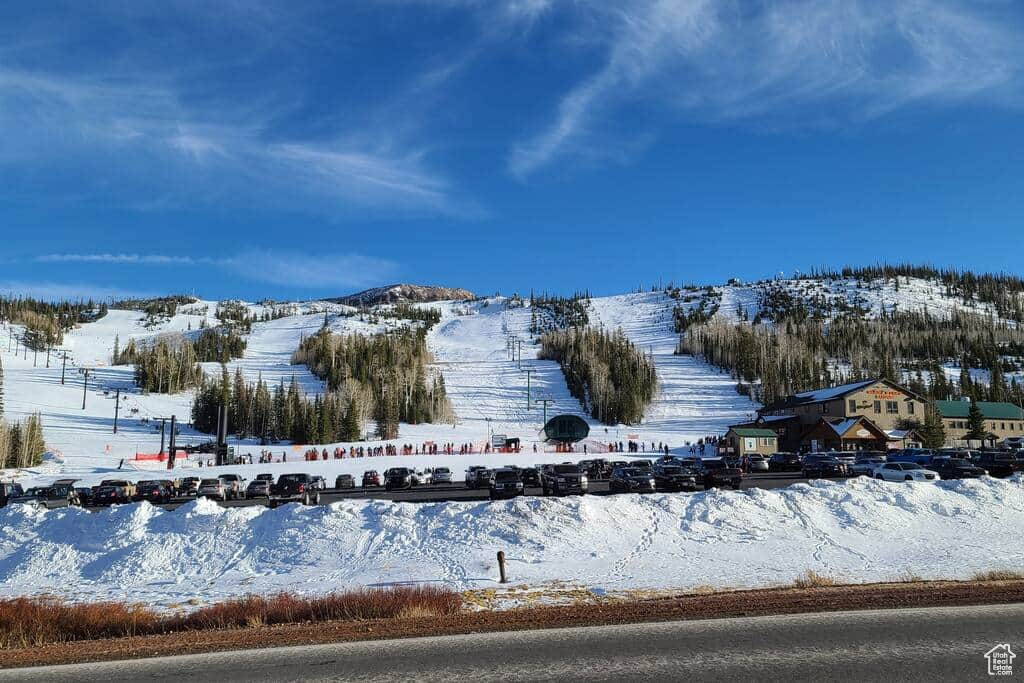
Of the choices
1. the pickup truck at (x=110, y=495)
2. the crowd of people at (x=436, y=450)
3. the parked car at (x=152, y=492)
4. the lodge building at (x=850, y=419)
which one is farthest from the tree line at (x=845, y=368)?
the pickup truck at (x=110, y=495)

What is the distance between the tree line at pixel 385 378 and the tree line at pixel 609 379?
2903cm

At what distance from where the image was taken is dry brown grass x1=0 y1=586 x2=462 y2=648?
14164 millimetres

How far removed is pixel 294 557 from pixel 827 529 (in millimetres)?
17276

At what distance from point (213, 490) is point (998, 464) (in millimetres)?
50406

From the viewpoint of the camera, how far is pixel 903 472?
40.2 m

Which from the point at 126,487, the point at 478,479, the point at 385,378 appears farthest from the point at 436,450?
the point at 385,378

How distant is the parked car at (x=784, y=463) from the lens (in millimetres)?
58228

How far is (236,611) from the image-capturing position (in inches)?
588

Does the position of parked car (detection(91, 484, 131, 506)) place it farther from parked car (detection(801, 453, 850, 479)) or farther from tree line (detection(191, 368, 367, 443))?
tree line (detection(191, 368, 367, 443))

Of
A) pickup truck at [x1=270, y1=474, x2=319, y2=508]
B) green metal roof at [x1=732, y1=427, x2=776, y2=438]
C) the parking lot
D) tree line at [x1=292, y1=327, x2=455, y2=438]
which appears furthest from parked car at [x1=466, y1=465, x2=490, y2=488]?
tree line at [x1=292, y1=327, x2=455, y2=438]

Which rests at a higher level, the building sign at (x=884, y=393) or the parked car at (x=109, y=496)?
the building sign at (x=884, y=393)

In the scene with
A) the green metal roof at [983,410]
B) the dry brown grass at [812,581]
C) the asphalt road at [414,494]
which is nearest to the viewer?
the dry brown grass at [812,581]

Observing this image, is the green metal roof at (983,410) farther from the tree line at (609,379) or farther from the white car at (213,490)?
the white car at (213,490)

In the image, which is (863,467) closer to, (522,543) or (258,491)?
(522,543)
